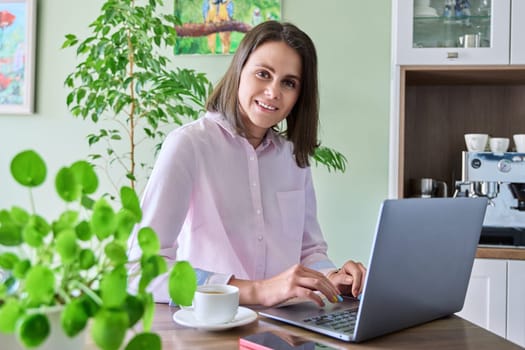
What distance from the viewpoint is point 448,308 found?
3.49ft

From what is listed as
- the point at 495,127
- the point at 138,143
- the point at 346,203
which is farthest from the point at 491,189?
the point at 138,143

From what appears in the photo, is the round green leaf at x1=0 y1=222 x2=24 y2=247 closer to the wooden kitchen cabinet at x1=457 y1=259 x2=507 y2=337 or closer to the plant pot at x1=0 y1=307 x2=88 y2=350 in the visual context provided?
the plant pot at x1=0 y1=307 x2=88 y2=350

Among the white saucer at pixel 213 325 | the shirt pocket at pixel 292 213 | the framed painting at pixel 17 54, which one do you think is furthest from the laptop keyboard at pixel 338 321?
the framed painting at pixel 17 54

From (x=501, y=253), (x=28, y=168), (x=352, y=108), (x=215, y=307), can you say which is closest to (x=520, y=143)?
(x=501, y=253)

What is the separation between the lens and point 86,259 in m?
0.49

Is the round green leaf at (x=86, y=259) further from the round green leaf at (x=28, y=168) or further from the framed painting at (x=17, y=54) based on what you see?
the framed painting at (x=17, y=54)

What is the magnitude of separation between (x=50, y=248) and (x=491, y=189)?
2177 mm

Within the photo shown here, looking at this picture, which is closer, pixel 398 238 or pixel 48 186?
pixel 398 238

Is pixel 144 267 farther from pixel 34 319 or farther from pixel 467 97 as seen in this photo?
pixel 467 97

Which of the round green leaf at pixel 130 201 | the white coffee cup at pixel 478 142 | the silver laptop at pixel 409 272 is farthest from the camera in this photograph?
the white coffee cup at pixel 478 142

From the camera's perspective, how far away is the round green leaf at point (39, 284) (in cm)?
45

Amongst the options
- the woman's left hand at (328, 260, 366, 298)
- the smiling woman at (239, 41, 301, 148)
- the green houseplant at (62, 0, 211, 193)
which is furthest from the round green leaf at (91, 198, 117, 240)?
the green houseplant at (62, 0, 211, 193)

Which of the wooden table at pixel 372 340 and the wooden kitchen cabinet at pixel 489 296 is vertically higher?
the wooden table at pixel 372 340

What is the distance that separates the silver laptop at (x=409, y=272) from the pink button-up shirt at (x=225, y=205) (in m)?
0.38
